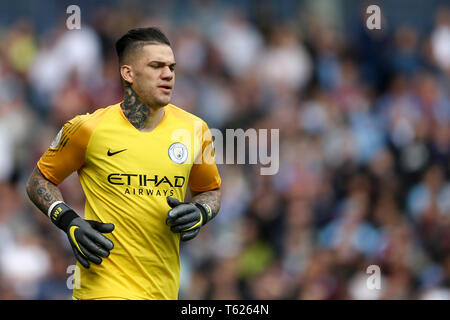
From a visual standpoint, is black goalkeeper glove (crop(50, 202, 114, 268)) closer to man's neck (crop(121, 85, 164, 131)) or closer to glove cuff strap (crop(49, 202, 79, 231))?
glove cuff strap (crop(49, 202, 79, 231))

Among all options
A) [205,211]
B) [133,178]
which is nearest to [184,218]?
[205,211]

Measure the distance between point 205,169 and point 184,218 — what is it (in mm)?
664

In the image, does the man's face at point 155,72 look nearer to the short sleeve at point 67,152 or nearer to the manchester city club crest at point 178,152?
the manchester city club crest at point 178,152

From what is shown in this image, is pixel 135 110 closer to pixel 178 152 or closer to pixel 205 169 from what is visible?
pixel 178 152

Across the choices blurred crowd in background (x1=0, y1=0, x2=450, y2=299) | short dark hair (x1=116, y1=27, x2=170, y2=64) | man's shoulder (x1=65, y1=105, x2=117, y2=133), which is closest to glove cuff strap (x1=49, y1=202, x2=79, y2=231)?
man's shoulder (x1=65, y1=105, x2=117, y2=133)

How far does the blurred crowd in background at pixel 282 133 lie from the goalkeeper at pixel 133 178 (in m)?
4.57

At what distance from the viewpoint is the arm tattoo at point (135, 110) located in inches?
256

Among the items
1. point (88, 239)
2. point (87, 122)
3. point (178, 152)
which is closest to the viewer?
point (88, 239)

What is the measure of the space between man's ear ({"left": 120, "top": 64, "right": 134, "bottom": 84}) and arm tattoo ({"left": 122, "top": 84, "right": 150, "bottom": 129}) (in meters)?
0.05

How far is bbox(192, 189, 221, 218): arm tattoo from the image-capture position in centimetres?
670

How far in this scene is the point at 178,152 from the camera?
6535 mm

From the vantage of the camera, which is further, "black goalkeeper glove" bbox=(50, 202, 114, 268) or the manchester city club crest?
the manchester city club crest
